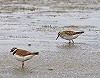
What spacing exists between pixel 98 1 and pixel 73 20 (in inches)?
800

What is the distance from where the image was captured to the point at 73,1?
4469 centimetres

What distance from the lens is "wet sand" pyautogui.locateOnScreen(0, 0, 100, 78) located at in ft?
38.3

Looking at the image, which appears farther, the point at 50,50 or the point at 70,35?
the point at 70,35

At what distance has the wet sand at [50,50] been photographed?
1169cm

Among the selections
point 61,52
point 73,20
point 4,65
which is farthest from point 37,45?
point 73,20

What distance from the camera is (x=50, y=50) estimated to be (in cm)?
1519

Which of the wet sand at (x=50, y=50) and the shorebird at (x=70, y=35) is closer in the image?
the wet sand at (x=50, y=50)

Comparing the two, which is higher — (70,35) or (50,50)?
(70,35)

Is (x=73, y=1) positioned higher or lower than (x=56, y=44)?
lower

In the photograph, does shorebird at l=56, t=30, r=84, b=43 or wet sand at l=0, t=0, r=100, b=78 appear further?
shorebird at l=56, t=30, r=84, b=43

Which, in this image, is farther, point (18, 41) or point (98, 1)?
point (98, 1)

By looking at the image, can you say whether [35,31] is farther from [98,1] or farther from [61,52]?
[98,1]

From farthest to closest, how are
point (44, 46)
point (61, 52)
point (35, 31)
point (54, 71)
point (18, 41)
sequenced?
point (35, 31) < point (18, 41) < point (44, 46) < point (61, 52) < point (54, 71)

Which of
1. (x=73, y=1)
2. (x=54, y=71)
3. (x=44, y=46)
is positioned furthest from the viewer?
(x=73, y=1)
